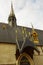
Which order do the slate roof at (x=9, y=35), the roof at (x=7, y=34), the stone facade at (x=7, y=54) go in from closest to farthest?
the stone facade at (x=7, y=54)
the roof at (x=7, y=34)
the slate roof at (x=9, y=35)

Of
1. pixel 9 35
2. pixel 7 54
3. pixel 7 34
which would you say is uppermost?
pixel 7 34

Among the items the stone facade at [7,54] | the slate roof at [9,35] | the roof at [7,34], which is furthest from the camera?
the slate roof at [9,35]

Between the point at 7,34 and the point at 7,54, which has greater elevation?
the point at 7,34

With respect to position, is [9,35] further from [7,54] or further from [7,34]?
[7,54]

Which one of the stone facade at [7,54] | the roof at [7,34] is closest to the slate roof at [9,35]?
the roof at [7,34]

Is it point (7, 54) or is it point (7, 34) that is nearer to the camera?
point (7, 54)

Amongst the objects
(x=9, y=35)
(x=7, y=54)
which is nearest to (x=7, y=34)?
(x=9, y=35)

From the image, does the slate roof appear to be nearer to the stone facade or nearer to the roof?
the roof

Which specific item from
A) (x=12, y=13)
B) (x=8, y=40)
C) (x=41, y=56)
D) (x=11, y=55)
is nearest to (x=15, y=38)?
(x=8, y=40)

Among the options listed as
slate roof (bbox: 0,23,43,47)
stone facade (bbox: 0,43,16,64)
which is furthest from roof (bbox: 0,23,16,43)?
stone facade (bbox: 0,43,16,64)

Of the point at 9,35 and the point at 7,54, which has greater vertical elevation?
the point at 9,35

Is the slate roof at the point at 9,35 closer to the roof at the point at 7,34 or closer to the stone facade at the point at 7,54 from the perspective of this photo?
the roof at the point at 7,34

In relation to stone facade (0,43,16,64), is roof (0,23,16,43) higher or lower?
higher

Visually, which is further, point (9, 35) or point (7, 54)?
point (9, 35)
